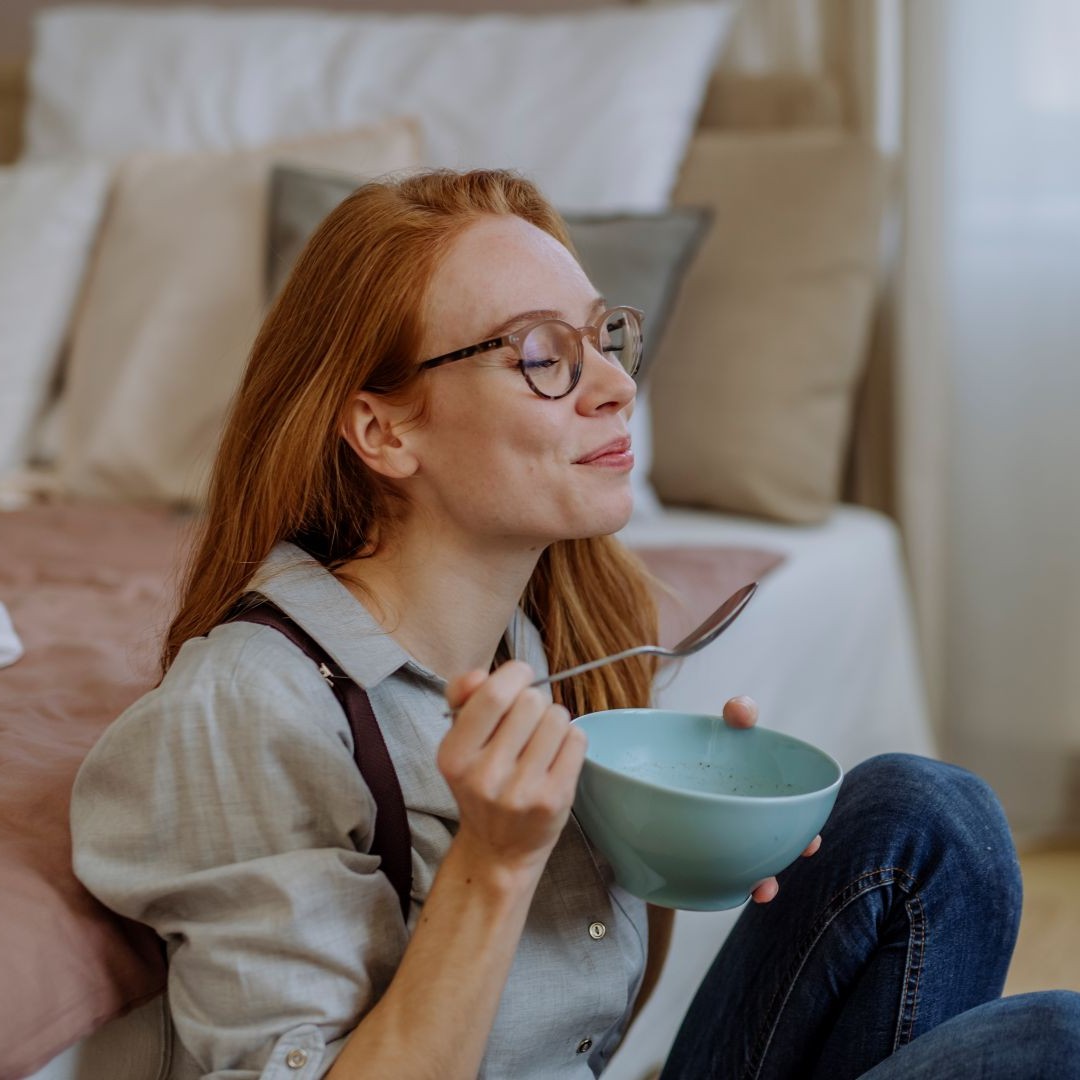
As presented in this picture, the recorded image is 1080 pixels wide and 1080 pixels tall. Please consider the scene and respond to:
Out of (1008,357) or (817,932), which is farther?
(1008,357)

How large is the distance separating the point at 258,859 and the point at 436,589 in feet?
0.86

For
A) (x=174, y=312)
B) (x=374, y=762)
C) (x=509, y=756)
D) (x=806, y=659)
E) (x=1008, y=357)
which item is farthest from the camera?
(x=1008, y=357)

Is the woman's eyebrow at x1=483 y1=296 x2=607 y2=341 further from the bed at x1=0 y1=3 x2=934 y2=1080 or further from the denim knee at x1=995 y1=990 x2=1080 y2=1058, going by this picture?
the bed at x1=0 y1=3 x2=934 y2=1080

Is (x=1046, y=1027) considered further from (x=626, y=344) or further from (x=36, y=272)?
(x=36, y=272)

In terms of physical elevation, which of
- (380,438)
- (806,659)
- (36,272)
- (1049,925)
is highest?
(380,438)

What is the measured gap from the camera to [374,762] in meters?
0.86

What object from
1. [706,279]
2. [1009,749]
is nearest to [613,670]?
[706,279]

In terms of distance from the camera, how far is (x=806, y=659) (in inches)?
72.1

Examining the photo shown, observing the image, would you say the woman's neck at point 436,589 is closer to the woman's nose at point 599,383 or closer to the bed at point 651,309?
the woman's nose at point 599,383

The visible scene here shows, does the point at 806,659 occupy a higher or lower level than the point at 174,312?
lower

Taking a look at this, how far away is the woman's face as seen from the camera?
0.96 m

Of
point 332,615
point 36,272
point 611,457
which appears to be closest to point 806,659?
point 611,457

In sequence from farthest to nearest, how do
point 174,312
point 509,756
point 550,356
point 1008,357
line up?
point 1008,357
point 174,312
point 550,356
point 509,756

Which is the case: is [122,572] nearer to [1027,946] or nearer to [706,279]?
[706,279]
